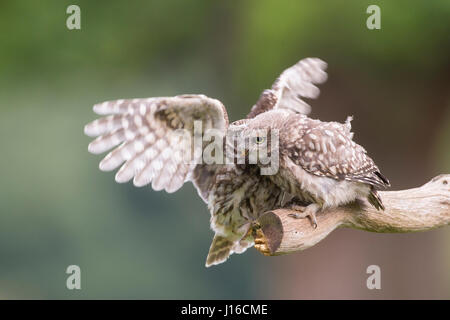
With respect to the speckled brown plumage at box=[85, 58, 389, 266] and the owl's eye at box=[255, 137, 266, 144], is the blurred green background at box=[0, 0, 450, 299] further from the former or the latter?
the owl's eye at box=[255, 137, 266, 144]

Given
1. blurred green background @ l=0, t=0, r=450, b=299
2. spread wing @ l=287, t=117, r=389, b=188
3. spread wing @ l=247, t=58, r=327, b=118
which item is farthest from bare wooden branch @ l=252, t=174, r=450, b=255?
blurred green background @ l=0, t=0, r=450, b=299

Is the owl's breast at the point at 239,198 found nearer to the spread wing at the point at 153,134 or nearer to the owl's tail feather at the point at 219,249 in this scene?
the owl's tail feather at the point at 219,249

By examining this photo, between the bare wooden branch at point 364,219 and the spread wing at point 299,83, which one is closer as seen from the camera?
the bare wooden branch at point 364,219

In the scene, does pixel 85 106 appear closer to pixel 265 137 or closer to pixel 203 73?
pixel 203 73

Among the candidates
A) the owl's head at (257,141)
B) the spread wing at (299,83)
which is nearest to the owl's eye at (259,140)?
the owl's head at (257,141)

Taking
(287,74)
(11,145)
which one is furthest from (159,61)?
A: (287,74)
